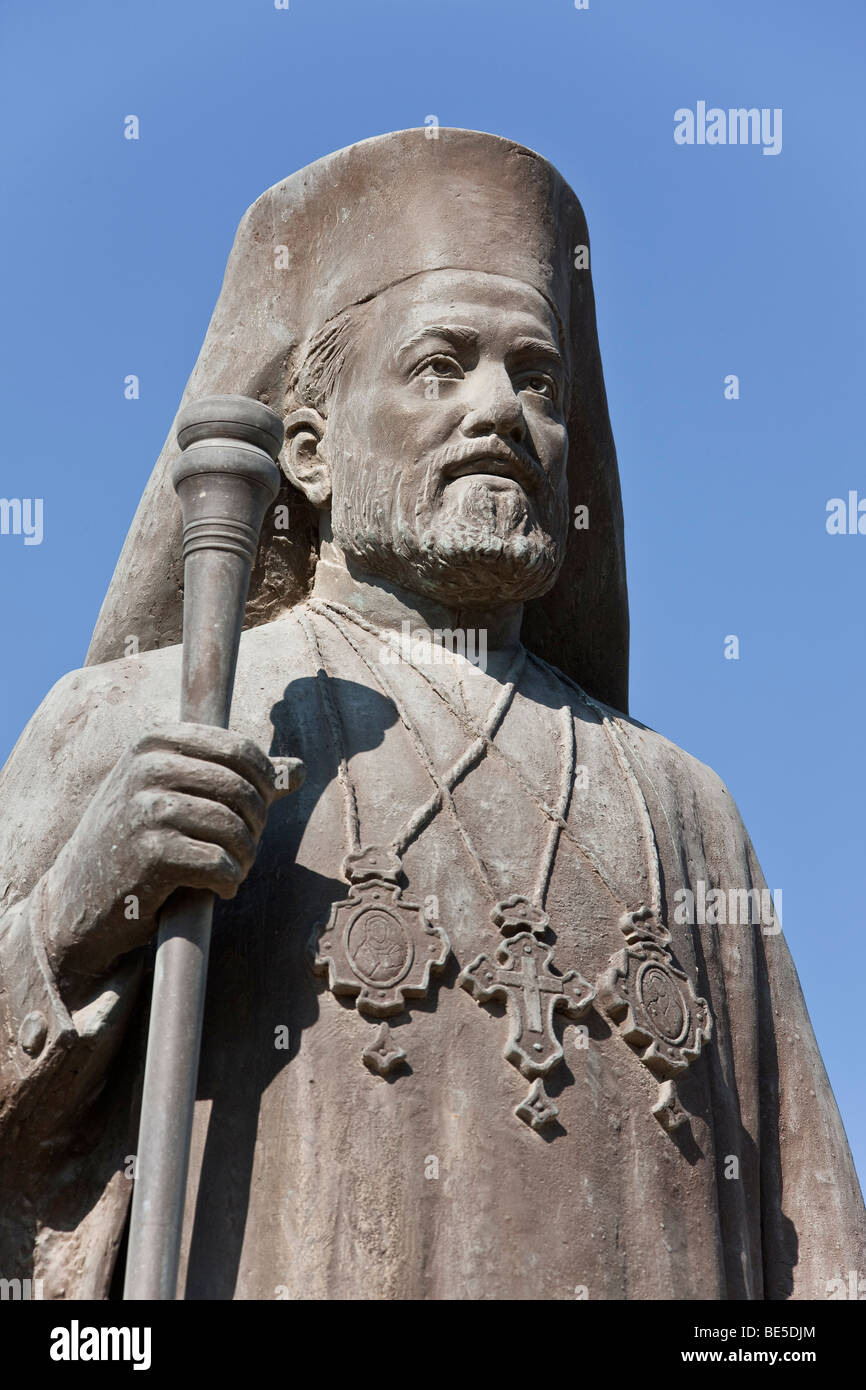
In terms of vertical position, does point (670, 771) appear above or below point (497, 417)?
below

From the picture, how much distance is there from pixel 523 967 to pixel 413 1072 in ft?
1.56

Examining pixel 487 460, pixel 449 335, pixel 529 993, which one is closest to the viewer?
pixel 529 993

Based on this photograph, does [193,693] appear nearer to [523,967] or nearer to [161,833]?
[161,833]

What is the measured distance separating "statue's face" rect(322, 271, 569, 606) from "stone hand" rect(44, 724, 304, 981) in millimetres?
1384

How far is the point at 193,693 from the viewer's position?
6.71 m

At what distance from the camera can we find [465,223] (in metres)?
8.12

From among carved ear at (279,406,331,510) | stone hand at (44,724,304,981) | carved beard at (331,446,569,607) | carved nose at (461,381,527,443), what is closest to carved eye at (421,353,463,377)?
carved nose at (461,381,527,443)

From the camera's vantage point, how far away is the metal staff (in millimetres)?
6109

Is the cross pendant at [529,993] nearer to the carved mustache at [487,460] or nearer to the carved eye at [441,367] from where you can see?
the carved mustache at [487,460]

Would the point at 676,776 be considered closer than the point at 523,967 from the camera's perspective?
No

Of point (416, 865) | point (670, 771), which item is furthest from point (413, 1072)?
point (670, 771)

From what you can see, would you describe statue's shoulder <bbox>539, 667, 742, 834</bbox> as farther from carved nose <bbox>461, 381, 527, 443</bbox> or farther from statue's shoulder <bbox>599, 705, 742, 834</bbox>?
carved nose <bbox>461, 381, 527, 443</bbox>

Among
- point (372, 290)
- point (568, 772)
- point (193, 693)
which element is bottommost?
point (193, 693)

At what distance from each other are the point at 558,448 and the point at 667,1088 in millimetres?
2190
